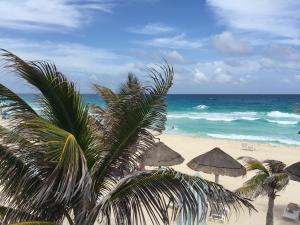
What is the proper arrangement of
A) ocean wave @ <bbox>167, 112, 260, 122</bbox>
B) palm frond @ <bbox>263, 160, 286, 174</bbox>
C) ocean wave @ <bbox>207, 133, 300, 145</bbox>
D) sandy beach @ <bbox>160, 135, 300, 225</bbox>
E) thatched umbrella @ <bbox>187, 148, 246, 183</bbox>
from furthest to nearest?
ocean wave @ <bbox>167, 112, 260, 122</bbox>
ocean wave @ <bbox>207, 133, 300, 145</bbox>
sandy beach @ <bbox>160, 135, 300, 225</bbox>
thatched umbrella @ <bbox>187, 148, 246, 183</bbox>
palm frond @ <bbox>263, 160, 286, 174</bbox>

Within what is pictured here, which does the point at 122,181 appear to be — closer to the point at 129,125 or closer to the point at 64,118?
the point at 129,125

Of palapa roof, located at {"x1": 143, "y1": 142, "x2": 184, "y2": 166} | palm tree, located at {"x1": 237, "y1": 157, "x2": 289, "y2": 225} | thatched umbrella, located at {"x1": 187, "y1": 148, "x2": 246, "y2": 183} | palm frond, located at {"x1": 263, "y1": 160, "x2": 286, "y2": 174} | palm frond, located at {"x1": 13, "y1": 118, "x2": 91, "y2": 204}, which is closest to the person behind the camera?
palm frond, located at {"x1": 13, "y1": 118, "x2": 91, "y2": 204}

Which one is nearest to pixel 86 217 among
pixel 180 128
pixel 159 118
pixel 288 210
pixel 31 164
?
pixel 31 164

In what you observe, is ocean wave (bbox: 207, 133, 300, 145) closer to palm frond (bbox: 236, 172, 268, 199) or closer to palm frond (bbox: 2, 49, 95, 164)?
palm frond (bbox: 236, 172, 268, 199)

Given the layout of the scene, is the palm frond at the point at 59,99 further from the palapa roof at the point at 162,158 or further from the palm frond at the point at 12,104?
the palapa roof at the point at 162,158

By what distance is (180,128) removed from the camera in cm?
4238

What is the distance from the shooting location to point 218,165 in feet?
33.7

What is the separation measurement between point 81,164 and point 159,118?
1225 mm

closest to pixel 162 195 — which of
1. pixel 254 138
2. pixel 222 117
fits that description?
pixel 254 138

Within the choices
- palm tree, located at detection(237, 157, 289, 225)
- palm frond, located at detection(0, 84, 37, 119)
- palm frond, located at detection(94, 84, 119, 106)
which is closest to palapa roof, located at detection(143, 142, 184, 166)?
palm tree, located at detection(237, 157, 289, 225)

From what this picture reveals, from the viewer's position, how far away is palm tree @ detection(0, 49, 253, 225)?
340 cm

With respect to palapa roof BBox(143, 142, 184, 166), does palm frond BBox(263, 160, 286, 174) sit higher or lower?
higher

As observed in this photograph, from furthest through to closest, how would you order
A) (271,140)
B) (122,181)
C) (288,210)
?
1. (271,140)
2. (288,210)
3. (122,181)

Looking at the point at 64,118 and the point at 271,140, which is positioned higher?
the point at 64,118
